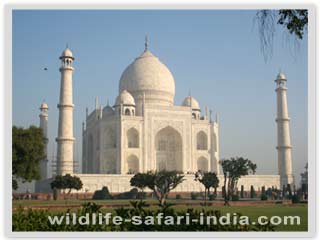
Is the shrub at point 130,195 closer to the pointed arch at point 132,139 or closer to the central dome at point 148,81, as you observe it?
the pointed arch at point 132,139

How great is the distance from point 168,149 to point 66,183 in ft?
32.8

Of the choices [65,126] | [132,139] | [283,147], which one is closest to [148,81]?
[132,139]

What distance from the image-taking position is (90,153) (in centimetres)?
3036

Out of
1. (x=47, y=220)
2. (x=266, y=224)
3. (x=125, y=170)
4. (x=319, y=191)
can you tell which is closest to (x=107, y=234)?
(x=47, y=220)

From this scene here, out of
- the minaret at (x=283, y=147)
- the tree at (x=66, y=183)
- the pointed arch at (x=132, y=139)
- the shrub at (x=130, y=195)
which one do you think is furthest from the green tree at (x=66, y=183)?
the minaret at (x=283, y=147)

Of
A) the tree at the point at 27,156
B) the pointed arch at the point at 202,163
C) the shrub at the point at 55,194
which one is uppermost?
the tree at the point at 27,156

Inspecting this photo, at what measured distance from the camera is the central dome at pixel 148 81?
30.8 meters

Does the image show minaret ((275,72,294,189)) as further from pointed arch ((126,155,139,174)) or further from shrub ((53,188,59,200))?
shrub ((53,188,59,200))

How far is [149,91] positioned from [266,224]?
23697 millimetres

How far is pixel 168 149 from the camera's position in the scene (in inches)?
1193

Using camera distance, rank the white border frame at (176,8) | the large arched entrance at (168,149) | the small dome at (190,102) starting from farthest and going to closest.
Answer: the small dome at (190,102) → the large arched entrance at (168,149) → the white border frame at (176,8)

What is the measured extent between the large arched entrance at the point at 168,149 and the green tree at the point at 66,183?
8.23 meters

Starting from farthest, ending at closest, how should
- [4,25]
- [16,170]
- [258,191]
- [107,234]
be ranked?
[258,191] → [16,170] → [4,25] → [107,234]

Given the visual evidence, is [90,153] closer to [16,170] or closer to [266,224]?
[16,170]
